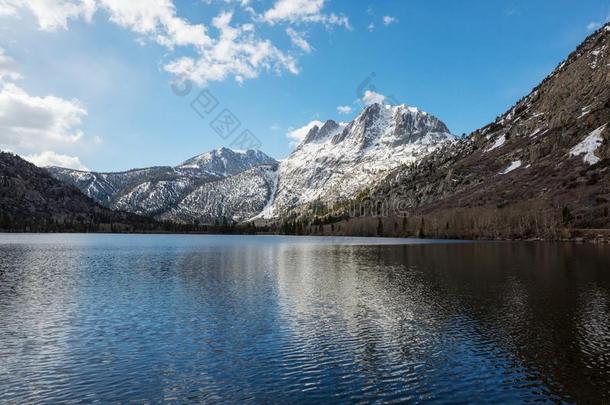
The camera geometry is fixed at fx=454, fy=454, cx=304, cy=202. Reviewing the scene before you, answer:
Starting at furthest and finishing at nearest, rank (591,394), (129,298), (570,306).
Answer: (129,298) < (570,306) < (591,394)

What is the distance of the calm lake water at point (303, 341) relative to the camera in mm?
27031

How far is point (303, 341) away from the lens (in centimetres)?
3747

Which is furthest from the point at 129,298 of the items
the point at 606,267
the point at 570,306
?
the point at 606,267

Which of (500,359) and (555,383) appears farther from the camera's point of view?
(500,359)

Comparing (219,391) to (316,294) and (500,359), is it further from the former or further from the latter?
(316,294)

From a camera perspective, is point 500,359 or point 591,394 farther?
point 500,359

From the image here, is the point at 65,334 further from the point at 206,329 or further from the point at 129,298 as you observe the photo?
the point at 129,298

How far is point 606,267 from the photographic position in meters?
88.9

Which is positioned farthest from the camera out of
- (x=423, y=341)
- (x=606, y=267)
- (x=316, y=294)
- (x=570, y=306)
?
(x=606, y=267)

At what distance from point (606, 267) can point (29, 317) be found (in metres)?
96.9

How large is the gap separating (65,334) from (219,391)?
20.4 meters

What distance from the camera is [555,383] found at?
28.2m

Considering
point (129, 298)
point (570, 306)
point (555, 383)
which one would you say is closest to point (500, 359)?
point (555, 383)

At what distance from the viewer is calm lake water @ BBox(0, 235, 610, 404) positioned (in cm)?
2703
